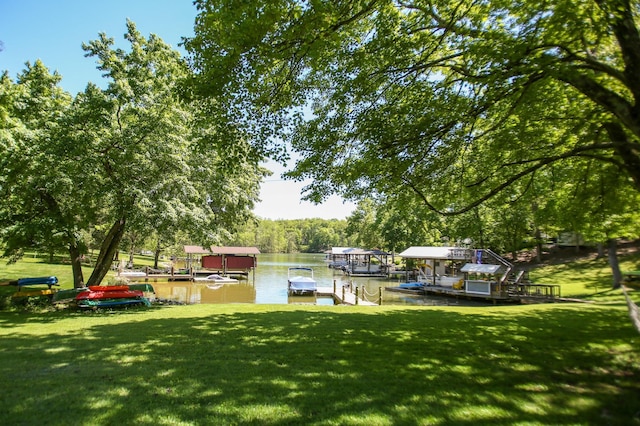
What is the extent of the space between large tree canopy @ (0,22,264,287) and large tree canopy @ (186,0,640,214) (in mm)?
4313

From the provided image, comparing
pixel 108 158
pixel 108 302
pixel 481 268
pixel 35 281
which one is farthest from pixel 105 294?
pixel 481 268

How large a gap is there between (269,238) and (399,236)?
106 m

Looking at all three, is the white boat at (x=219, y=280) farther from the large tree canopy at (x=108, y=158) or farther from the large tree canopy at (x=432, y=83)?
the large tree canopy at (x=432, y=83)

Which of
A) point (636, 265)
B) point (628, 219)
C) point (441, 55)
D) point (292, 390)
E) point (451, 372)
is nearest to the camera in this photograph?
point (292, 390)

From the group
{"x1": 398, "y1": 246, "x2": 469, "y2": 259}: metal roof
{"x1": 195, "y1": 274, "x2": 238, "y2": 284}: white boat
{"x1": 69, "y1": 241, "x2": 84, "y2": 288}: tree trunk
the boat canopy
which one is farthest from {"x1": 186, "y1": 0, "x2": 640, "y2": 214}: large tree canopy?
{"x1": 195, "y1": 274, "x2": 238, "y2": 284}: white boat

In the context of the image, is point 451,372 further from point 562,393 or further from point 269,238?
point 269,238

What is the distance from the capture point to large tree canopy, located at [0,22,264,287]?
1259cm

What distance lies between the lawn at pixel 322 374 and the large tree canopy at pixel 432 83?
147 inches

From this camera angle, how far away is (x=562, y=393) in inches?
182

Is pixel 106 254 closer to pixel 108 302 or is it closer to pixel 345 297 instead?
pixel 108 302

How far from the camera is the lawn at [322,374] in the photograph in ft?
13.0

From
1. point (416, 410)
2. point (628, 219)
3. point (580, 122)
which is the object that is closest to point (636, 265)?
point (628, 219)

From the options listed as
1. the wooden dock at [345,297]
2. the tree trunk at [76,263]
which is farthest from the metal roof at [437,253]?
the tree trunk at [76,263]

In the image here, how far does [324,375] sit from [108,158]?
12507 mm
